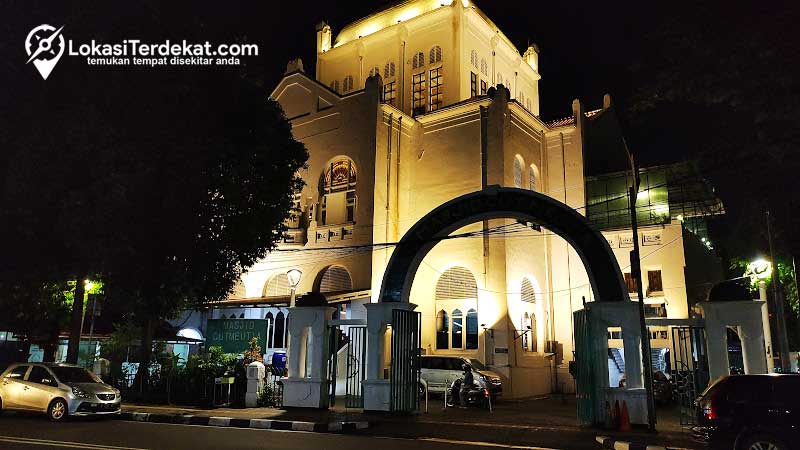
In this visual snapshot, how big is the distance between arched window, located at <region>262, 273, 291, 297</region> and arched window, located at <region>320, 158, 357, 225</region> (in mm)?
3355

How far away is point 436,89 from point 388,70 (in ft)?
11.8

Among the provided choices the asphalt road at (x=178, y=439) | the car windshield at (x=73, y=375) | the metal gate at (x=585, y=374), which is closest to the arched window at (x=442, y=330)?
the metal gate at (x=585, y=374)

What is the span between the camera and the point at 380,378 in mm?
14633

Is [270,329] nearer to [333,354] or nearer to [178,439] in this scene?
[333,354]

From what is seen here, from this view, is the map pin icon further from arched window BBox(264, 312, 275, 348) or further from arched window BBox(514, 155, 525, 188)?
arched window BBox(514, 155, 525, 188)

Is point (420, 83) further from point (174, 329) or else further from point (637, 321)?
point (637, 321)

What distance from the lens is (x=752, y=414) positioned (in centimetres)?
873

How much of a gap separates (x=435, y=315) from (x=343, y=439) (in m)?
13.9

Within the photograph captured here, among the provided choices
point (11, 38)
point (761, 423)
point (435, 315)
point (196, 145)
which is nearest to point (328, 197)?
point (435, 315)

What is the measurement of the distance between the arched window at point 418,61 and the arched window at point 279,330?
15.2m

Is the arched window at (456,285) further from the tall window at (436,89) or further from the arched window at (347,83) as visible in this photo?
the arched window at (347,83)

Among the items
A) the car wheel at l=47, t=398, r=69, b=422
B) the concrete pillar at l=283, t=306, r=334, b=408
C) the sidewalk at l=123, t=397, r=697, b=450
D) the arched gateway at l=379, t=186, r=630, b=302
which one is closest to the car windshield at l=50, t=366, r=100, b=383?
the car wheel at l=47, t=398, r=69, b=422

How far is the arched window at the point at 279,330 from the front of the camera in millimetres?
24797

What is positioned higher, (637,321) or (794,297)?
(794,297)
